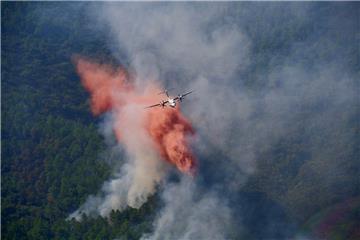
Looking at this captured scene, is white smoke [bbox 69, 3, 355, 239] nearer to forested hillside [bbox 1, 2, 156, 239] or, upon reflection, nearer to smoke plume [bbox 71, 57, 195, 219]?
smoke plume [bbox 71, 57, 195, 219]

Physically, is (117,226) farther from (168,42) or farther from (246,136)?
(168,42)

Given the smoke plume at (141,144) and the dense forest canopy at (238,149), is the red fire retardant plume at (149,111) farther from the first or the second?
the dense forest canopy at (238,149)

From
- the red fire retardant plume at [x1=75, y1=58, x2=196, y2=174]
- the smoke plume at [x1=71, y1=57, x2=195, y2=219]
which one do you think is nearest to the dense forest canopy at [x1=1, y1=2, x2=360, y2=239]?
the smoke plume at [x1=71, y1=57, x2=195, y2=219]

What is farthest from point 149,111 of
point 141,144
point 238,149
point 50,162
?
point 50,162

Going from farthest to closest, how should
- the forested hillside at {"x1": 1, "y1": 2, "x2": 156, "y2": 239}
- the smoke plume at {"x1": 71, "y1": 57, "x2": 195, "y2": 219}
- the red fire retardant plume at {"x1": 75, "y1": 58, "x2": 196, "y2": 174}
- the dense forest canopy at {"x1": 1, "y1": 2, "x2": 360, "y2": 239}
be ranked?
1. the forested hillside at {"x1": 1, "y1": 2, "x2": 156, "y2": 239}
2. the smoke plume at {"x1": 71, "y1": 57, "x2": 195, "y2": 219}
3. the red fire retardant plume at {"x1": 75, "y1": 58, "x2": 196, "y2": 174}
4. the dense forest canopy at {"x1": 1, "y1": 2, "x2": 360, "y2": 239}

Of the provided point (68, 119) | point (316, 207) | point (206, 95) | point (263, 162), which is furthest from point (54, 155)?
point (316, 207)

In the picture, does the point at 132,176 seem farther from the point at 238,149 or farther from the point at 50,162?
the point at 50,162
